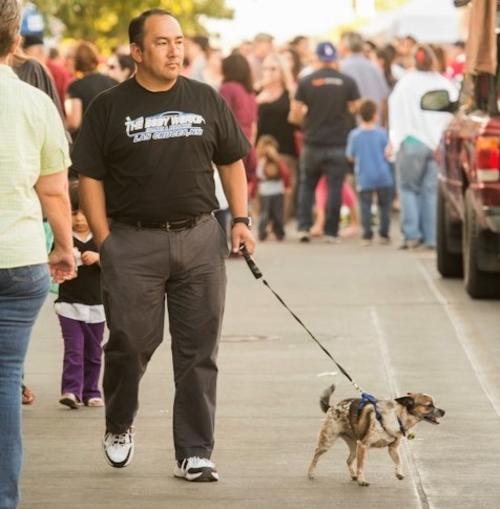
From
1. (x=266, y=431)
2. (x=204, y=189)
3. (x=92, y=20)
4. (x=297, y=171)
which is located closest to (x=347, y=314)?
(x=266, y=431)

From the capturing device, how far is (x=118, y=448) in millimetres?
7605

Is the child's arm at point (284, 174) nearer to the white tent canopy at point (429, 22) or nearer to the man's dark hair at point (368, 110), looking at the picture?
the man's dark hair at point (368, 110)

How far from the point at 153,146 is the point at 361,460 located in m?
1.46

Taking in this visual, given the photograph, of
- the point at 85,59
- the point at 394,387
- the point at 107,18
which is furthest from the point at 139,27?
the point at 107,18

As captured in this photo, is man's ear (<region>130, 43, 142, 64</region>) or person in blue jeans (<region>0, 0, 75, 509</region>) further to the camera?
man's ear (<region>130, 43, 142, 64</region>)

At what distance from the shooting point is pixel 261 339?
→ 11930mm

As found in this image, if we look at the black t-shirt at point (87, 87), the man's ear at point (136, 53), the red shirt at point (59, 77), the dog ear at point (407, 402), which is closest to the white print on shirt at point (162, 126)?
the man's ear at point (136, 53)

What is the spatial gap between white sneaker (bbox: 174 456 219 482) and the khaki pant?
0.03 metres

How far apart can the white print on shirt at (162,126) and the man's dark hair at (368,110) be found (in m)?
12.4

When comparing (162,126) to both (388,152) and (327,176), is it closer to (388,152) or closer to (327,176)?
(388,152)

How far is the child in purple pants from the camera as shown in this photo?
367 inches

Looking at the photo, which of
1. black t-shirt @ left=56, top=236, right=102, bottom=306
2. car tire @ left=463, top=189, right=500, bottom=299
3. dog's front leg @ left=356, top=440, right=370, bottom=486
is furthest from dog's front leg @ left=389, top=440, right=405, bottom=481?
car tire @ left=463, top=189, right=500, bottom=299

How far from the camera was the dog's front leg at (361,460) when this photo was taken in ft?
23.8

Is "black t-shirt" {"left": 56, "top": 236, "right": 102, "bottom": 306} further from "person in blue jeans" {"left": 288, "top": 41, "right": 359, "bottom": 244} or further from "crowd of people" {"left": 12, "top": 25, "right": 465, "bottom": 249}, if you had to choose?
"person in blue jeans" {"left": 288, "top": 41, "right": 359, "bottom": 244}
